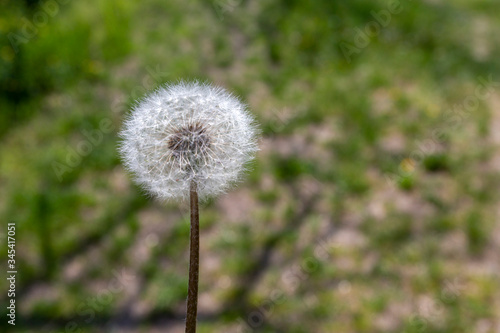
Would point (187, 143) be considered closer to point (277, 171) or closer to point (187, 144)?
point (187, 144)

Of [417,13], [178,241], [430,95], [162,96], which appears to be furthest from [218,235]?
[417,13]

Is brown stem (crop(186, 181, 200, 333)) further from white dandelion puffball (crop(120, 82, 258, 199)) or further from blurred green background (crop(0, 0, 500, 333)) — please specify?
blurred green background (crop(0, 0, 500, 333))

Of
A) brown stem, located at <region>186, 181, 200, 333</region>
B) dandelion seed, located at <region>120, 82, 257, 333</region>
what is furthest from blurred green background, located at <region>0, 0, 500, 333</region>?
brown stem, located at <region>186, 181, 200, 333</region>

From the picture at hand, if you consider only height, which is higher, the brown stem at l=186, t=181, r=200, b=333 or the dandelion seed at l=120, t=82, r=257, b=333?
the dandelion seed at l=120, t=82, r=257, b=333

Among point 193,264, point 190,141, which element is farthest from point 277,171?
point 193,264

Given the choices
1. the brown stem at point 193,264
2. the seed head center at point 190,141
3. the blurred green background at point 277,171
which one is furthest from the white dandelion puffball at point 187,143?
the blurred green background at point 277,171

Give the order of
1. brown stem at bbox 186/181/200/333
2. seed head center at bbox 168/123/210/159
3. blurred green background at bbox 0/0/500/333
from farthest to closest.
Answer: blurred green background at bbox 0/0/500/333
seed head center at bbox 168/123/210/159
brown stem at bbox 186/181/200/333

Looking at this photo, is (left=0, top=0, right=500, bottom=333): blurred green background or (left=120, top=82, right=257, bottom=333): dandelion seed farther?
(left=0, top=0, right=500, bottom=333): blurred green background
